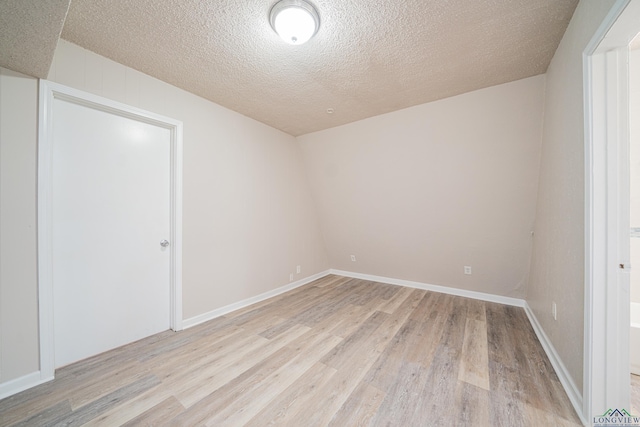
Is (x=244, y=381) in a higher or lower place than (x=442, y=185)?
lower

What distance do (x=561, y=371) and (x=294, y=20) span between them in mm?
3068

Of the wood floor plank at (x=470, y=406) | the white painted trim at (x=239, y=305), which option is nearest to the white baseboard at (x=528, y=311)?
the wood floor plank at (x=470, y=406)

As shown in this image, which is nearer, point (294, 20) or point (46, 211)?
point (294, 20)

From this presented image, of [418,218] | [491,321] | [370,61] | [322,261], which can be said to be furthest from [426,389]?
[322,261]

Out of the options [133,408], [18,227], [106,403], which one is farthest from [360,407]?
[18,227]

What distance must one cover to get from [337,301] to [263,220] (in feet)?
5.16

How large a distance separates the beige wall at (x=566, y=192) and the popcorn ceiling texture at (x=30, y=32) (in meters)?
2.68

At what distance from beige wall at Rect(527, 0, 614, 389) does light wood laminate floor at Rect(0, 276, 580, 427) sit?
406 millimetres

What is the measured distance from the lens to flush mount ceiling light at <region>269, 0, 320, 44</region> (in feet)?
4.59

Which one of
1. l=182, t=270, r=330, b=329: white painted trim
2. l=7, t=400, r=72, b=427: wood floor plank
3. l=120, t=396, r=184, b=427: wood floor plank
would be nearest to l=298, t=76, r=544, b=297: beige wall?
l=182, t=270, r=330, b=329: white painted trim

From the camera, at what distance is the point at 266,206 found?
338 centimetres

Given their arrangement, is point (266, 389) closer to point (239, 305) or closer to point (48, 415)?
point (48, 415)

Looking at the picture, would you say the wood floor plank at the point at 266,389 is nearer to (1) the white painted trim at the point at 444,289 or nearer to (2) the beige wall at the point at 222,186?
(2) the beige wall at the point at 222,186

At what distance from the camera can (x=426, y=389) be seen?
5.35ft
